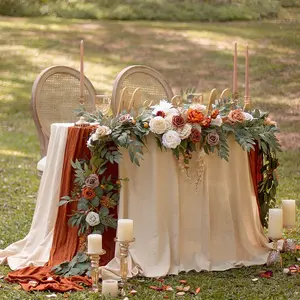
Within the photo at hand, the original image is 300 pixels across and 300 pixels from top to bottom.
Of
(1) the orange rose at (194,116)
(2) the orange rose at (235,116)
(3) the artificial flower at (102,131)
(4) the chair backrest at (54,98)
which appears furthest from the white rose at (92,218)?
(4) the chair backrest at (54,98)

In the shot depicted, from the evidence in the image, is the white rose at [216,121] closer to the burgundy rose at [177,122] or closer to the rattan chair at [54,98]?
the burgundy rose at [177,122]

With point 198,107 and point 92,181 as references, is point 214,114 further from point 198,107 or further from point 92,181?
point 92,181

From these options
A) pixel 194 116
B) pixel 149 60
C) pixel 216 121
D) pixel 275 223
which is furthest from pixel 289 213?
pixel 149 60

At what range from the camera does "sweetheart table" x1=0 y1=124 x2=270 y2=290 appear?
209 inches

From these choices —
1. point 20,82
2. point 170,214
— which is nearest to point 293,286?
point 170,214

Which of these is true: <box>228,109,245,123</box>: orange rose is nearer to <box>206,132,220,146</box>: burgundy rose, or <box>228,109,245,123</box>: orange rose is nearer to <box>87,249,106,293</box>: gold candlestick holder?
<box>206,132,220,146</box>: burgundy rose

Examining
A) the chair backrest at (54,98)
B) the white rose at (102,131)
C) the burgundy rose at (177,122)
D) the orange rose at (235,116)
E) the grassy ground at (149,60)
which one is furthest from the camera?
the grassy ground at (149,60)

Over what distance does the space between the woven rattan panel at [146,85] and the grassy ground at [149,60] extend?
238 cm

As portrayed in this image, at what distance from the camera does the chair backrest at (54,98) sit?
666cm

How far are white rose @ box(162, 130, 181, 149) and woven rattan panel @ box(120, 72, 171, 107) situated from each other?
1.08m

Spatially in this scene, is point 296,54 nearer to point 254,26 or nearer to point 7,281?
point 254,26

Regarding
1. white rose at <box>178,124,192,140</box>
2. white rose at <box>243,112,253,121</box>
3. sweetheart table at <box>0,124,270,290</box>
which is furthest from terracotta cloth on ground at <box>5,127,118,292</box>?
white rose at <box>243,112,253,121</box>

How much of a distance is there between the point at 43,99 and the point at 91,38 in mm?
9044

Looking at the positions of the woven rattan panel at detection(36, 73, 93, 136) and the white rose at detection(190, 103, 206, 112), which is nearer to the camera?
the white rose at detection(190, 103, 206, 112)
